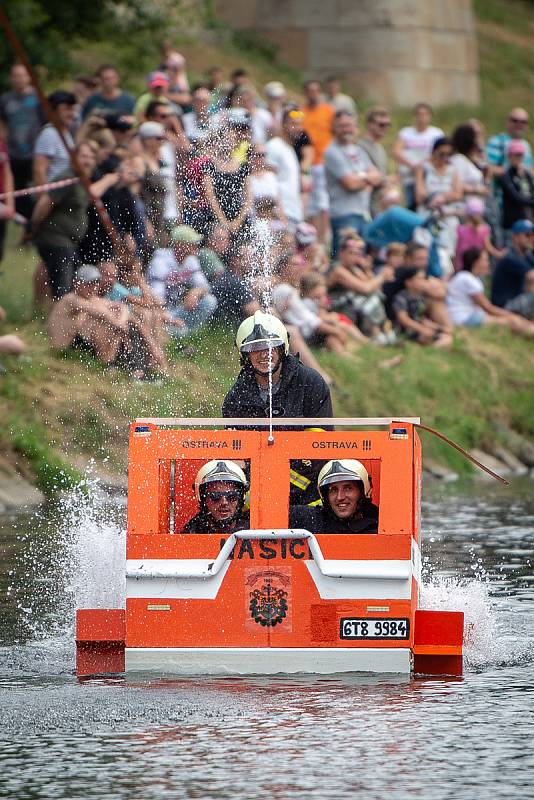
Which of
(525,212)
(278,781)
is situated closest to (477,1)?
(525,212)

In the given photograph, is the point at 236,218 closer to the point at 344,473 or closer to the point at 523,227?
the point at 523,227

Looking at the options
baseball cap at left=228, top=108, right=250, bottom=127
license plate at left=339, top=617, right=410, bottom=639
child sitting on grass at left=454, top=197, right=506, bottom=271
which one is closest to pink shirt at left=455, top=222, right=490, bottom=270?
child sitting on grass at left=454, top=197, right=506, bottom=271

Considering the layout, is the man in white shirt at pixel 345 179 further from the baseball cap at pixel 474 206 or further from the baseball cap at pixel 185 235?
the baseball cap at pixel 185 235

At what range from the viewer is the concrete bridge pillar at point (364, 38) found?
A: 3988 centimetres

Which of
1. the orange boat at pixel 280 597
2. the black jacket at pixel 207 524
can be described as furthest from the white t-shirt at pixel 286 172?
the orange boat at pixel 280 597

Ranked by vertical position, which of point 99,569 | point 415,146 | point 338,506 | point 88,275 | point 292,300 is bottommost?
point 99,569

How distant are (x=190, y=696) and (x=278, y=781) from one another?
193cm

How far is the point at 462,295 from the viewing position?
26.2m

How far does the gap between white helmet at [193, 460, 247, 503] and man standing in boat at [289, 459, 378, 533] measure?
38 centimetres

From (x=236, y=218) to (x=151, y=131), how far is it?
1.35 m

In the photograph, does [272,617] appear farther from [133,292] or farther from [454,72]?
[454,72]

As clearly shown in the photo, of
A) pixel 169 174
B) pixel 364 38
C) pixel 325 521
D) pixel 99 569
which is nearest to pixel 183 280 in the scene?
pixel 169 174

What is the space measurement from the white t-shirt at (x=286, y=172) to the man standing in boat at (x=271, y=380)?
9.42 meters

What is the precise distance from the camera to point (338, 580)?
425 inches
